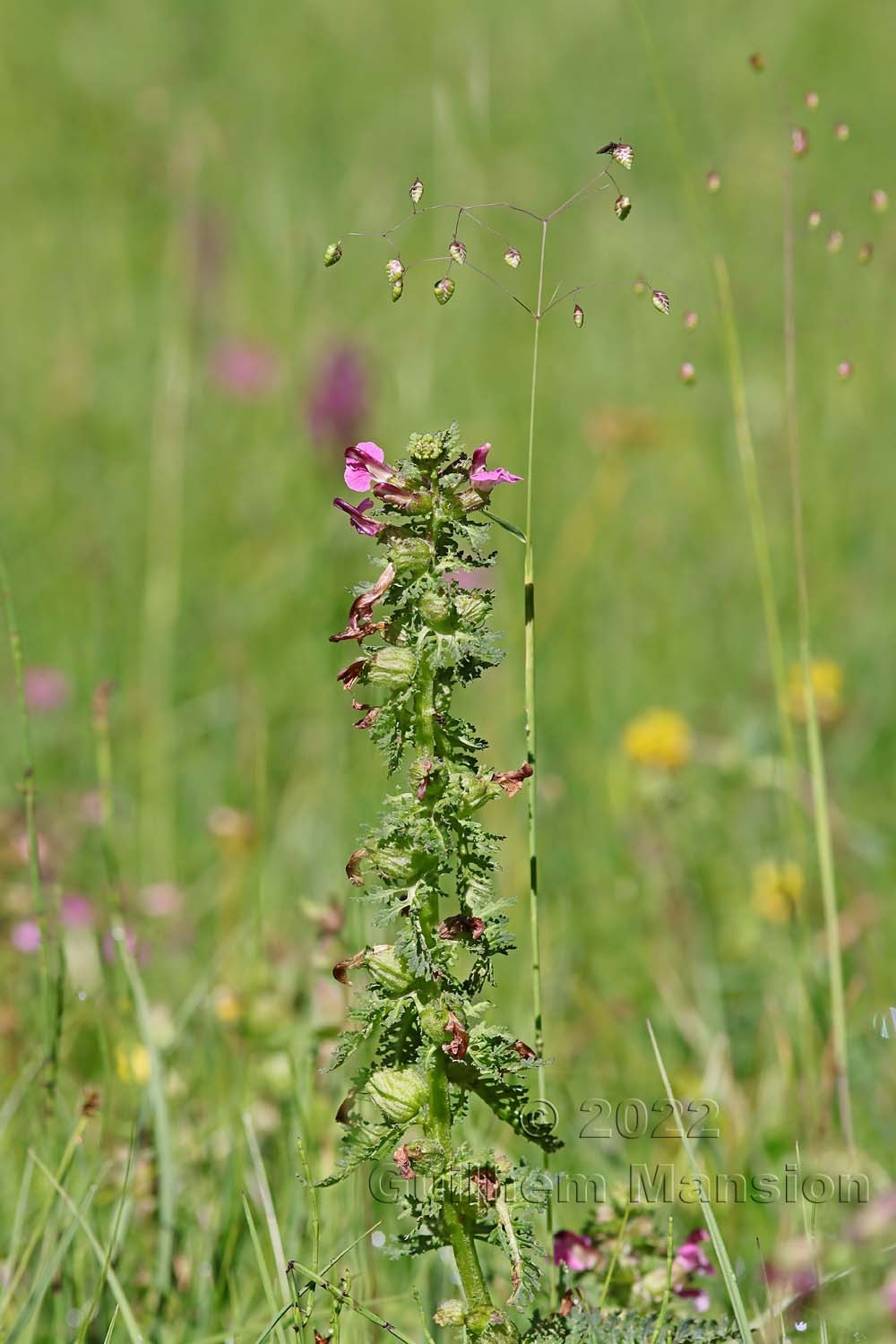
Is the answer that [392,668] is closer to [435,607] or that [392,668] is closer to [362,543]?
[435,607]

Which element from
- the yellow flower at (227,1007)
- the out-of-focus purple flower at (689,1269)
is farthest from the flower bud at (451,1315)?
the yellow flower at (227,1007)

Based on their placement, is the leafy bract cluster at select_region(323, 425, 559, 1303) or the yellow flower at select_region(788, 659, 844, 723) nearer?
the leafy bract cluster at select_region(323, 425, 559, 1303)

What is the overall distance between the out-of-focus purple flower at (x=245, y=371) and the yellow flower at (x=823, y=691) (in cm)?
212

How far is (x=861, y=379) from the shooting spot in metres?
4.58

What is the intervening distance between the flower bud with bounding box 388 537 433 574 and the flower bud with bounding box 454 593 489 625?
4 cm

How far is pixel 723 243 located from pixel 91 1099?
4784 mm

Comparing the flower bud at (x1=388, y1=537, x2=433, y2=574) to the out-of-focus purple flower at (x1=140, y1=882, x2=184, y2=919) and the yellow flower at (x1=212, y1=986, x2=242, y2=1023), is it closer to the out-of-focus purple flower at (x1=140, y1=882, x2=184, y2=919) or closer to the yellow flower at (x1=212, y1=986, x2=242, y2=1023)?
the yellow flower at (x1=212, y1=986, x2=242, y2=1023)

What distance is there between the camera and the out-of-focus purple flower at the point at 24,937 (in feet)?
8.04

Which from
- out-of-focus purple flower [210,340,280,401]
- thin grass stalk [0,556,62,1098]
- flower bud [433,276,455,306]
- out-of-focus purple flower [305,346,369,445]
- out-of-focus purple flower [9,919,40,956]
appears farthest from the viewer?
out-of-focus purple flower [210,340,280,401]

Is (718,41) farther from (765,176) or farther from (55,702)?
(55,702)

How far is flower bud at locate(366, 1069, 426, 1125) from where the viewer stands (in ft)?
3.69

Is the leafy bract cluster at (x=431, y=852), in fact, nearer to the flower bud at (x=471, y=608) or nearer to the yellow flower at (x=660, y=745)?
the flower bud at (x=471, y=608)

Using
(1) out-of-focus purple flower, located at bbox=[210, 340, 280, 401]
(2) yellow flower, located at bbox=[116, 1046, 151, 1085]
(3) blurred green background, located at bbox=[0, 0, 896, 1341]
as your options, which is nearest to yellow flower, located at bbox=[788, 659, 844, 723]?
(3) blurred green background, located at bbox=[0, 0, 896, 1341]

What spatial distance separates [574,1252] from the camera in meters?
1.52
